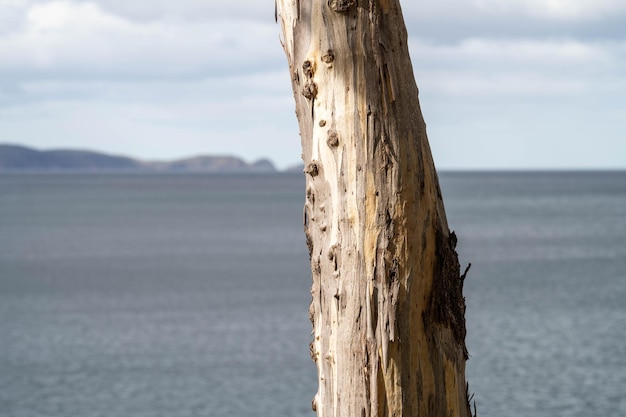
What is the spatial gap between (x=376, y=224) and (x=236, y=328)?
66.4 feet

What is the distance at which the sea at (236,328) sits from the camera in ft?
56.8

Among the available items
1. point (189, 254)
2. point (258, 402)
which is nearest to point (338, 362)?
point (258, 402)

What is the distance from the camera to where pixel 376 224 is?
3.77 meters

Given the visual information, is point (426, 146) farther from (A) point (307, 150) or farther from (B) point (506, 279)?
(B) point (506, 279)

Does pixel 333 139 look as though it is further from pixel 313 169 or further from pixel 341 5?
pixel 341 5

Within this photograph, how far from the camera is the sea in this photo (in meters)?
17.3

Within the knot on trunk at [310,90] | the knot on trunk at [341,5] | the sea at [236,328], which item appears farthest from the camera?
the sea at [236,328]

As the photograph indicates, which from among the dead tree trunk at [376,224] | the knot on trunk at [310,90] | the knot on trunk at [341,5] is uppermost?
the knot on trunk at [341,5]

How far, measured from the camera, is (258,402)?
1706 centimetres

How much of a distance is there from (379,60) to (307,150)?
0.50 m

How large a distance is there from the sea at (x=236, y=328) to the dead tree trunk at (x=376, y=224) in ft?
37.1

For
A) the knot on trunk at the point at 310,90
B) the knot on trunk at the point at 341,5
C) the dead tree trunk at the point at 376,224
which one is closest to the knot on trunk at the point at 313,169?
the dead tree trunk at the point at 376,224

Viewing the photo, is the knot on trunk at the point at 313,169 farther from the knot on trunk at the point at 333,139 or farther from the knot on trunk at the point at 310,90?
the knot on trunk at the point at 310,90

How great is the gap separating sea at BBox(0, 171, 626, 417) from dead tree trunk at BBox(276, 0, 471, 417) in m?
11.3
